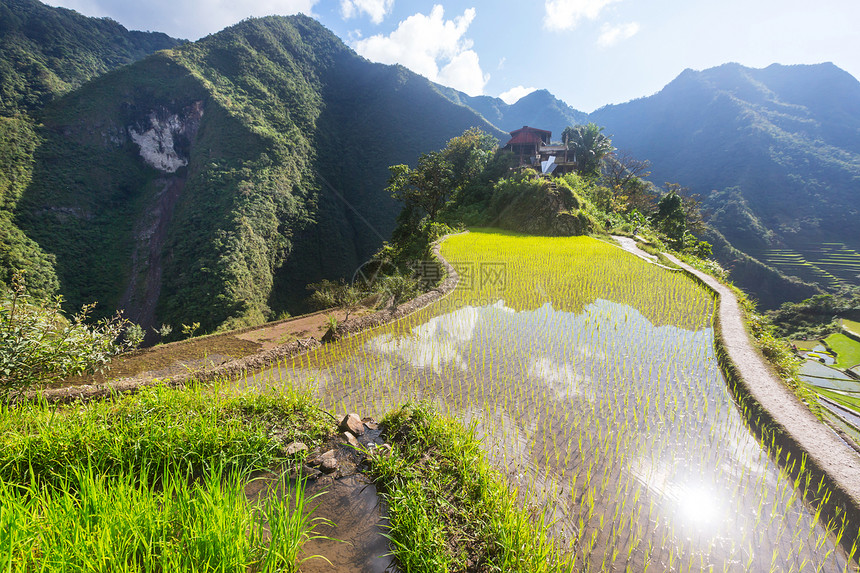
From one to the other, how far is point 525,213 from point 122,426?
20270 millimetres

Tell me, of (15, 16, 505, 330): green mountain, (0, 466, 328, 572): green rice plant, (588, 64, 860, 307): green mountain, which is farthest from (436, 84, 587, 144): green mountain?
(0, 466, 328, 572): green rice plant

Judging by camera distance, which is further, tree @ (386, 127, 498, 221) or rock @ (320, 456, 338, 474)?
tree @ (386, 127, 498, 221)

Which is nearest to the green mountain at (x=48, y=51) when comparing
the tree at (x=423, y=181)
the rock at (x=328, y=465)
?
the tree at (x=423, y=181)

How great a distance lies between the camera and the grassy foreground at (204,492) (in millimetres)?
1880

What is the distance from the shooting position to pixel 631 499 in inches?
122

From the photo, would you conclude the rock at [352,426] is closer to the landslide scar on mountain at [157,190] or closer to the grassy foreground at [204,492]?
the grassy foreground at [204,492]

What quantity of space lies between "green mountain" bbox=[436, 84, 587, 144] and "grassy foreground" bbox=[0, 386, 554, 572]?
145758 mm

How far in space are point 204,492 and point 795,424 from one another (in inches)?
262

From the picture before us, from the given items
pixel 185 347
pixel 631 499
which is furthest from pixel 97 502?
pixel 185 347

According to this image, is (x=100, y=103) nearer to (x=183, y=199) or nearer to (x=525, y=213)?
(x=183, y=199)

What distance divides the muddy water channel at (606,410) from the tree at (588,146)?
24.5 meters

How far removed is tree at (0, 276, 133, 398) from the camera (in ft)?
12.8

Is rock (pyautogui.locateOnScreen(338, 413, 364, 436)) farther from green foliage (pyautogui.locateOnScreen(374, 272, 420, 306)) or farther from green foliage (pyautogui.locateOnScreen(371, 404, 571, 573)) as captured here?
green foliage (pyautogui.locateOnScreen(374, 272, 420, 306))

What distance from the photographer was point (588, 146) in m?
29.0
